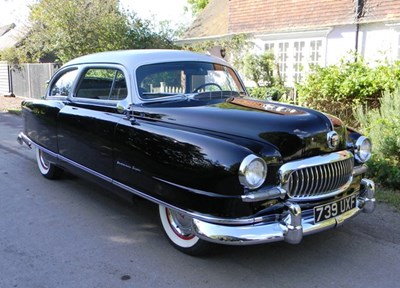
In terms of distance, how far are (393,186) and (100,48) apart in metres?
11.8

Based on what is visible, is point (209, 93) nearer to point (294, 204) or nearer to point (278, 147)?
point (278, 147)

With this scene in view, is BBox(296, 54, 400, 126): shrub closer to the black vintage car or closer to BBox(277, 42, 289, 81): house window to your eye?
the black vintage car

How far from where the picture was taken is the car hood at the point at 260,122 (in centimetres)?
349

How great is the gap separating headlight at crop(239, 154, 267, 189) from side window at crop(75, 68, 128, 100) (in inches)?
73.6

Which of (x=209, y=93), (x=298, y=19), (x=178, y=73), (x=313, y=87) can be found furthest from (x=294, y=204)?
(x=298, y=19)

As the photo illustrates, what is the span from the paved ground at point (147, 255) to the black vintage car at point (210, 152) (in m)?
0.35

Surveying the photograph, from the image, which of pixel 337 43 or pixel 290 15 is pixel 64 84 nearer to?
pixel 337 43

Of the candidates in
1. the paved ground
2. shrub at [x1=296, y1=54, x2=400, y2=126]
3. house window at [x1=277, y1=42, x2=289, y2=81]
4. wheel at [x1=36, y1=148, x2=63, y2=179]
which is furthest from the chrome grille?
house window at [x1=277, y1=42, x2=289, y2=81]

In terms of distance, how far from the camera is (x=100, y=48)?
49.1 ft

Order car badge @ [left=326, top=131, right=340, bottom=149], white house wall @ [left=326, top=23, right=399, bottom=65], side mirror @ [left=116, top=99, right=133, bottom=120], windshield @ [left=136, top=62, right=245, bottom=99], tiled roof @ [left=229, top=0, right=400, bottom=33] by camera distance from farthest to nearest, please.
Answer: tiled roof @ [left=229, top=0, right=400, bottom=33], white house wall @ [left=326, top=23, right=399, bottom=65], windshield @ [left=136, top=62, right=245, bottom=99], side mirror @ [left=116, top=99, right=133, bottom=120], car badge @ [left=326, top=131, right=340, bottom=149]

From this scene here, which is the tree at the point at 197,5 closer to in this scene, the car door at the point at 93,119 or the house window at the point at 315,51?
the house window at the point at 315,51

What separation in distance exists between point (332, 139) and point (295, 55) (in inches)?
404

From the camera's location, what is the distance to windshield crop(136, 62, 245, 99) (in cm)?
447

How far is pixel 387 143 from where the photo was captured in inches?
240
